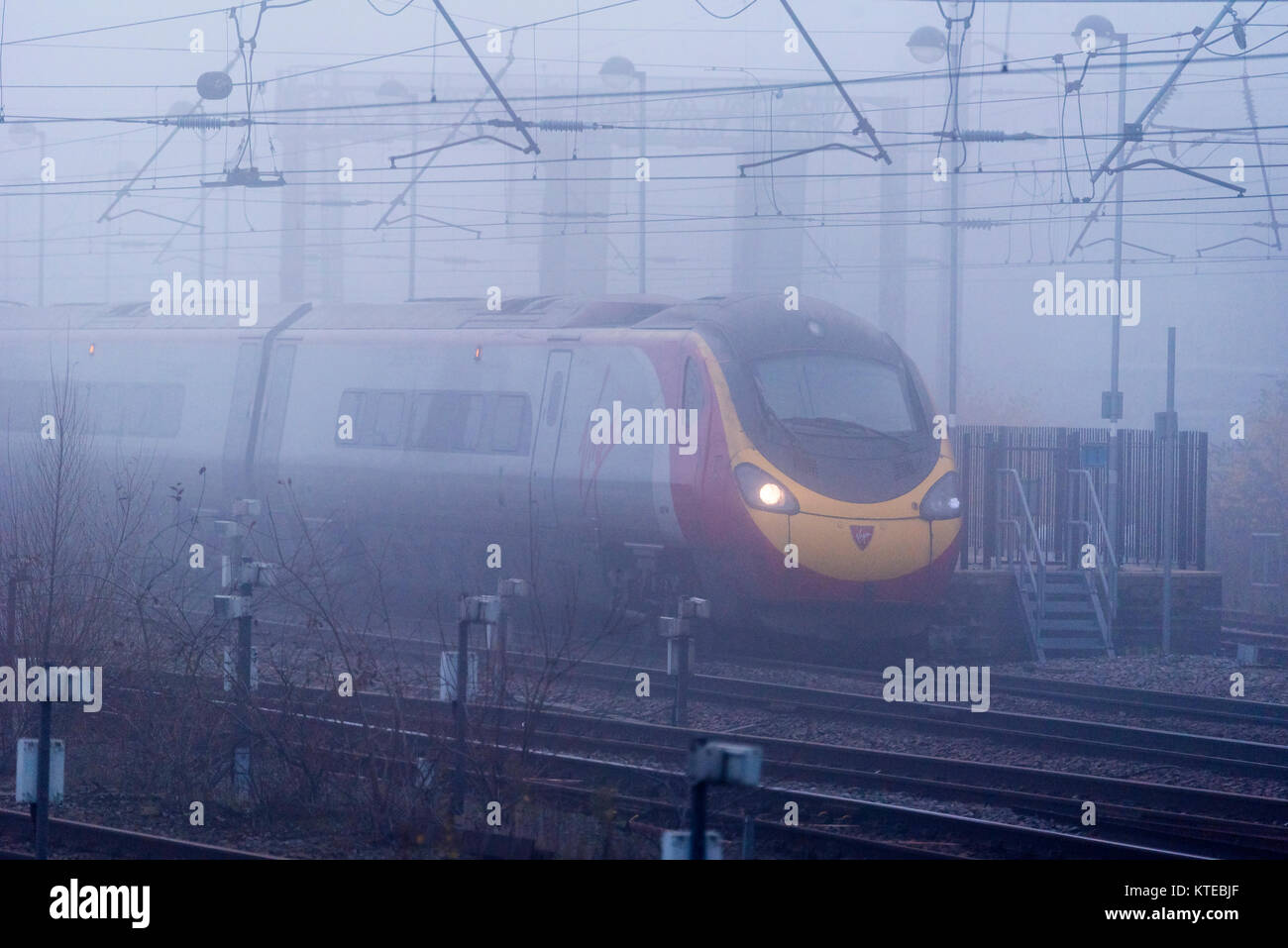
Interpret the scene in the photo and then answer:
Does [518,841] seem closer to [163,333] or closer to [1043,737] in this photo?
[1043,737]

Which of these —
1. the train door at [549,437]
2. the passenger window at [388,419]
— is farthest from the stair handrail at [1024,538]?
the passenger window at [388,419]

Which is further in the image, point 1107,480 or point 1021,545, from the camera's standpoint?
point 1107,480

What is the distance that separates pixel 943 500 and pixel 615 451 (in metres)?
2.97

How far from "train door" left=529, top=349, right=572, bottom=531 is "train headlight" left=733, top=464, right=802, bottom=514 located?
2.06 m

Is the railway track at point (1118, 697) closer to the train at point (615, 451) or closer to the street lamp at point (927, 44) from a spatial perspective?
the train at point (615, 451)

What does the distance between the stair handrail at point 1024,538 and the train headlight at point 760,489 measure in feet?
14.2

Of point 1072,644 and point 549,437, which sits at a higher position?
point 549,437

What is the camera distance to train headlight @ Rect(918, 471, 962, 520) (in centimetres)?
1243

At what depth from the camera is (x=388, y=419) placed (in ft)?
47.0

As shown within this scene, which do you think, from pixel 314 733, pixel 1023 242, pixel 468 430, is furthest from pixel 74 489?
pixel 1023 242

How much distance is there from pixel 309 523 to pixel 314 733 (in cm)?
778

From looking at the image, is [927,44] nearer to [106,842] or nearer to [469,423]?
[469,423]

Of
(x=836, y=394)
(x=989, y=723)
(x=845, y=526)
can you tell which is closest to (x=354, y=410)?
(x=836, y=394)

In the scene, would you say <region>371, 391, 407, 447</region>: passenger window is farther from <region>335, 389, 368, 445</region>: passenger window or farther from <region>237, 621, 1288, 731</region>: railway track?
<region>237, 621, 1288, 731</region>: railway track
